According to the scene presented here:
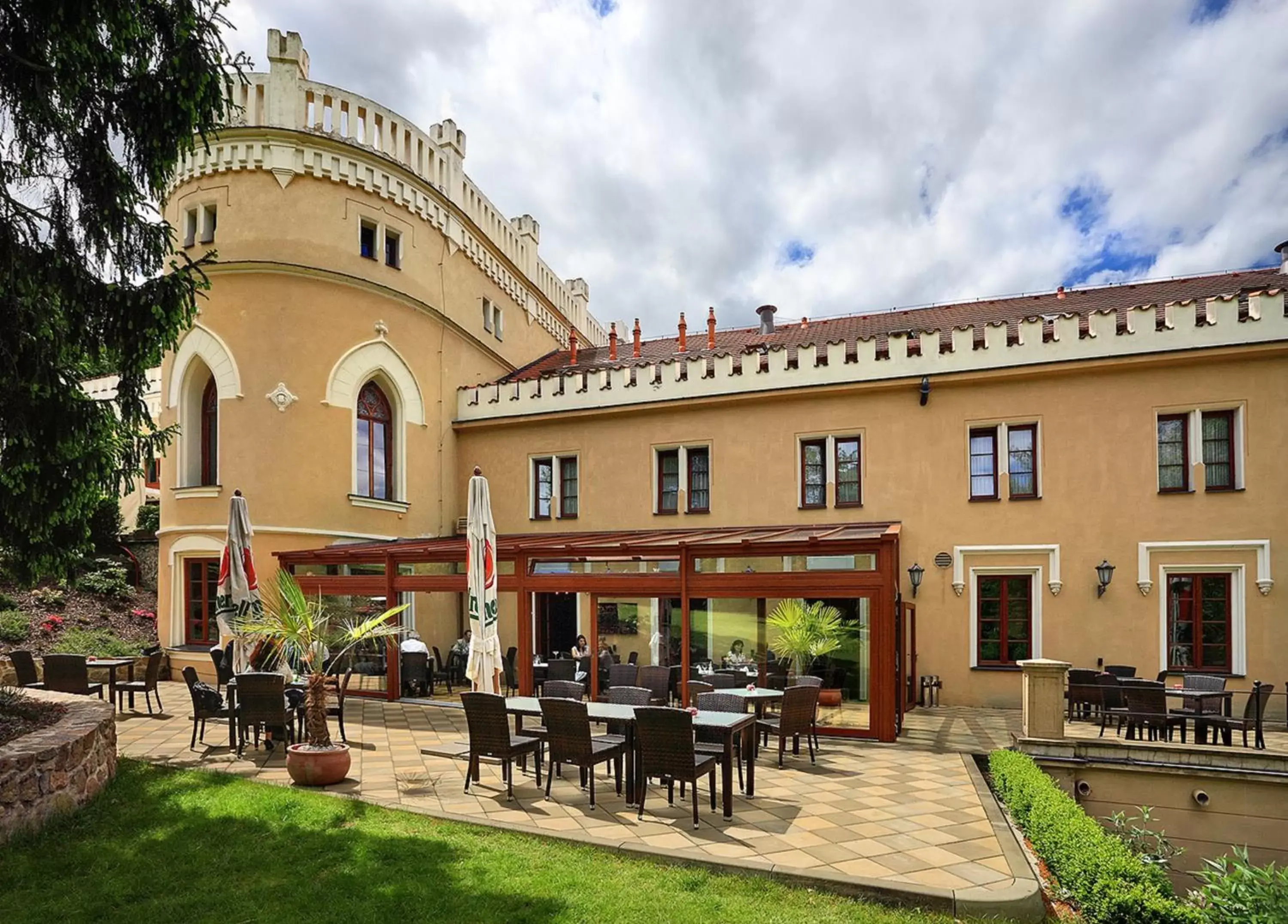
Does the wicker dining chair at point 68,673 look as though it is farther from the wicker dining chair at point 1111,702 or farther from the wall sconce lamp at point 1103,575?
the wall sconce lamp at point 1103,575

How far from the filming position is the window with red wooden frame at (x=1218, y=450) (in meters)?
13.3

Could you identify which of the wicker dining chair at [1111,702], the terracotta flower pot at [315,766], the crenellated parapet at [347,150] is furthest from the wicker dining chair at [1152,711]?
the crenellated parapet at [347,150]

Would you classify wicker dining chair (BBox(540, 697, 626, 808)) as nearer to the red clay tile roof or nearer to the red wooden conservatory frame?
the red wooden conservatory frame

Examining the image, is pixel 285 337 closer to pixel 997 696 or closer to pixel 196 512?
pixel 196 512

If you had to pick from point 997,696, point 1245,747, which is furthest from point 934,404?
point 1245,747

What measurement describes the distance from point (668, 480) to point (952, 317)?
299 inches

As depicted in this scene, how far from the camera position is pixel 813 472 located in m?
15.8

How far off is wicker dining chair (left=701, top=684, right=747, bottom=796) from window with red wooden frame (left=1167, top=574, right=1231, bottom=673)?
8.72 metres

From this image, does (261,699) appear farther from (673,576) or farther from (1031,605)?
(1031,605)

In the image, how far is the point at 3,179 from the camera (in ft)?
21.7

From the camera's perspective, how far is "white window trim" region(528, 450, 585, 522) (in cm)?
1780

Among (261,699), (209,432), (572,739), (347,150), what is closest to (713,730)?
(572,739)

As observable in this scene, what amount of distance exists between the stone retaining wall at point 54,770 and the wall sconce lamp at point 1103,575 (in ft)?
44.9

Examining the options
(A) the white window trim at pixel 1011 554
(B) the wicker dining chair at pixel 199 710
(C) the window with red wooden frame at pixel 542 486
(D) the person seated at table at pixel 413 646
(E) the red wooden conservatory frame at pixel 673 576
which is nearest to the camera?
(B) the wicker dining chair at pixel 199 710
